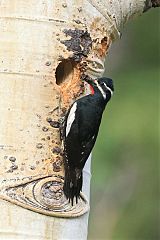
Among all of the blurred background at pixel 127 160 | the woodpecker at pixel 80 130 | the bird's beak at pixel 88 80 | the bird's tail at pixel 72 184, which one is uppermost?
the bird's beak at pixel 88 80

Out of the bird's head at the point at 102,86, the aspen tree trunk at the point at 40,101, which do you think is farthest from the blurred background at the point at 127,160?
the aspen tree trunk at the point at 40,101

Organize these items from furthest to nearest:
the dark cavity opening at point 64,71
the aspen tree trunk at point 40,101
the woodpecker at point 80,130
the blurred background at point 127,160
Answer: the blurred background at point 127,160, the dark cavity opening at point 64,71, the woodpecker at point 80,130, the aspen tree trunk at point 40,101

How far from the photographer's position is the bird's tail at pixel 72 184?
530cm

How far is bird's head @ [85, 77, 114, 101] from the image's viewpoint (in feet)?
18.4

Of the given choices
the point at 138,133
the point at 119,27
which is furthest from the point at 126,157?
the point at 119,27

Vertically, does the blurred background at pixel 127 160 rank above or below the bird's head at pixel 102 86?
below

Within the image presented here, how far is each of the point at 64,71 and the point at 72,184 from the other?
57 cm

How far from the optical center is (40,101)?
538cm

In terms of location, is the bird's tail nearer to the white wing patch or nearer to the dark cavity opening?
the white wing patch

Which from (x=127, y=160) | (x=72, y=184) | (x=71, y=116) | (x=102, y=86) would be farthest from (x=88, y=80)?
(x=127, y=160)

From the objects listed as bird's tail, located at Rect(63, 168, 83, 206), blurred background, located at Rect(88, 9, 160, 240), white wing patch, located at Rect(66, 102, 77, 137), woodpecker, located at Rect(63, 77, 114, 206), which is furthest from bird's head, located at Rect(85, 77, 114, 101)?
blurred background, located at Rect(88, 9, 160, 240)

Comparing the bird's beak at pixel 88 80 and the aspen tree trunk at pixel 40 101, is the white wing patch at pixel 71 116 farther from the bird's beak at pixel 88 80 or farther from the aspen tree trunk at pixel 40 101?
the bird's beak at pixel 88 80

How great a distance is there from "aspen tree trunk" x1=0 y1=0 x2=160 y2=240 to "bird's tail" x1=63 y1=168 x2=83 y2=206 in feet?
0.09

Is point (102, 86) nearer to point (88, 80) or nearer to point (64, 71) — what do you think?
point (88, 80)
